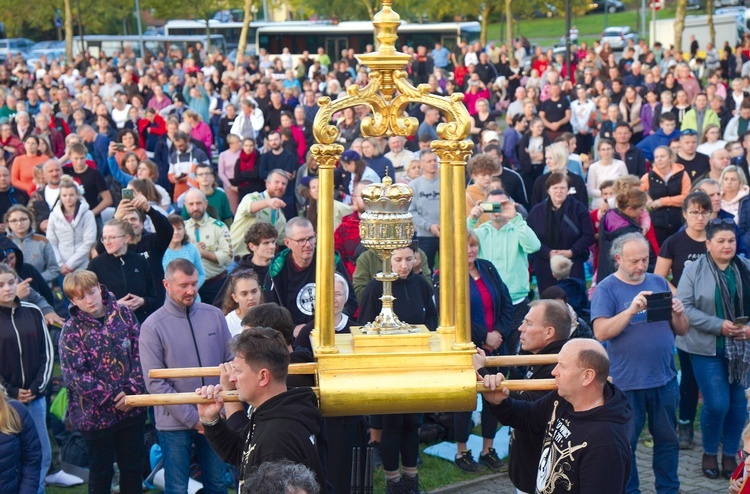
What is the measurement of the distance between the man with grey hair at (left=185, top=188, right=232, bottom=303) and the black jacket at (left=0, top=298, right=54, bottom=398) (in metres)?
2.66

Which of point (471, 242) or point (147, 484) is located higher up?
point (471, 242)

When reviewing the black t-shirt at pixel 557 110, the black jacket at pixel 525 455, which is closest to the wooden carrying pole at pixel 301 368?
the black jacket at pixel 525 455

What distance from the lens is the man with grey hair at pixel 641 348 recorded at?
23.7 ft

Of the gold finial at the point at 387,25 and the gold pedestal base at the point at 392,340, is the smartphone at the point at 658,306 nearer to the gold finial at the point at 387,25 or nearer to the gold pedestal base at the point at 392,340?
the gold pedestal base at the point at 392,340

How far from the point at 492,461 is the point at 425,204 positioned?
11.7 feet

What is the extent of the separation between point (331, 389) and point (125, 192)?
5.01 metres

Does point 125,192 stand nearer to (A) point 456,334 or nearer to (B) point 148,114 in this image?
(A) point 456,334

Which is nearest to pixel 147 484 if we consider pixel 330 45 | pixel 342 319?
pixel 342 319

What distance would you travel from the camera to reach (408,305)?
757cm

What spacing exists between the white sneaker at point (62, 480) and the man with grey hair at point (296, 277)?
1.95 m

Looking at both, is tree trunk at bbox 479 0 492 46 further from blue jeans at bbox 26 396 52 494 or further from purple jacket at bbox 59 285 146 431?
purple jacket at bbox 59 285 146 431

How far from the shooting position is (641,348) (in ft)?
23.7

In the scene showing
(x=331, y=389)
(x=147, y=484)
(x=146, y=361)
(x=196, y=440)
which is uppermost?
(x=331, y=389)

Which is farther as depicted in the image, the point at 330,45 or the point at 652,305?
the point at 330,45
